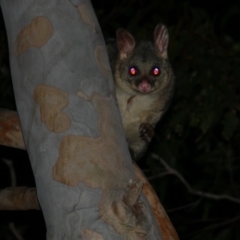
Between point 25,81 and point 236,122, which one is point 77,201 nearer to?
point 25,81

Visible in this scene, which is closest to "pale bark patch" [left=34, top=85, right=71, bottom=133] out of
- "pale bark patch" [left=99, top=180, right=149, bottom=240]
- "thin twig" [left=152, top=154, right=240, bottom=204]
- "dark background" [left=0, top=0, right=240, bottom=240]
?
"pale bark patch" [left=99, top=180, right=149, bottom=240]

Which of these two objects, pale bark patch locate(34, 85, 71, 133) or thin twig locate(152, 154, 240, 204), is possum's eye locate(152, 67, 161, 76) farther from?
pale bark patch locate(34, 85, 71, 133)

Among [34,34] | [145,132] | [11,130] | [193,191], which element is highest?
[34,34]

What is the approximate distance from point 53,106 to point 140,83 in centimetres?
204

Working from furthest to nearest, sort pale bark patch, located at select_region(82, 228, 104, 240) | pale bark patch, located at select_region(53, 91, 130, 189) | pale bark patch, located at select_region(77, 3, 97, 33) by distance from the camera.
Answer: pale bark patch, located at select_region(77, 3, 97, 33) < pale bark patch, located at select_region(53, 91, 130, 189) < pale bark patch, located at select_region(82, 228, 104, 240)

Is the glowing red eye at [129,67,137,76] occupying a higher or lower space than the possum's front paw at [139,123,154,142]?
higher

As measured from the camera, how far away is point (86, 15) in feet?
6.37

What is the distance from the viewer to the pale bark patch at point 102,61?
188 centimetres

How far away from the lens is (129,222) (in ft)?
5.15

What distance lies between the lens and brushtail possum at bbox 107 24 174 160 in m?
3.75

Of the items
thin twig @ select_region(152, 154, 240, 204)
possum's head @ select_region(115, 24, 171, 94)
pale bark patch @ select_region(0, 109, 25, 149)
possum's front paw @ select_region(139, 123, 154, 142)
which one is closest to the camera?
pale bark patch @ select_region(0, 109, 25, 149)

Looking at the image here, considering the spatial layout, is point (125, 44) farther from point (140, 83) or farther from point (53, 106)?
point (53, 106)

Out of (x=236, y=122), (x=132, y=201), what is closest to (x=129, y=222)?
(x=132, y=201)

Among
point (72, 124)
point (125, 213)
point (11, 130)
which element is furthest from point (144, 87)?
point (125, 213)
